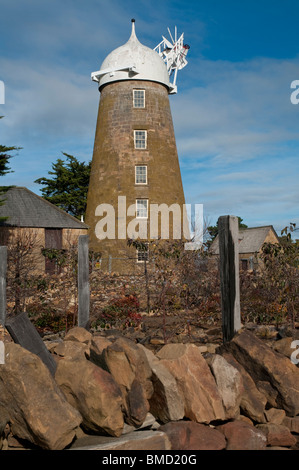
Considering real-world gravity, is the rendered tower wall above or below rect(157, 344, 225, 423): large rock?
above

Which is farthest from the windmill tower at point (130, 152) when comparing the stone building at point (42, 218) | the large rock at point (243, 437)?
the large rock at point (243, 437)

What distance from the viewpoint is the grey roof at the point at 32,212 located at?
95.2 feet

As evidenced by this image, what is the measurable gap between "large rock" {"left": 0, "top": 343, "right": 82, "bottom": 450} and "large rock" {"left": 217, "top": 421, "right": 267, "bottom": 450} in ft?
5.58

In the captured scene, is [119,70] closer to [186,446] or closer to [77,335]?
[77,335]

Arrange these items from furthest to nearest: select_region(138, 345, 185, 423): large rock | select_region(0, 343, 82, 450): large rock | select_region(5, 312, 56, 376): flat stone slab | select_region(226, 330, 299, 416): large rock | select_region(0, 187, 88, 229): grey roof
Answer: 1. select_region(0, 187, 88, 229): grey roof
2. select_region(5, 312, 56, 376): flat stone slab
3. select_region(226, 330, 299, 416): large rock
4. select_region(138, 345, 185, 423): large rock
5. select_region(0, 343, 82, 450): large rock

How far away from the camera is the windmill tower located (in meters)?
28.3

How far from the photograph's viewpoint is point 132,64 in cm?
2800

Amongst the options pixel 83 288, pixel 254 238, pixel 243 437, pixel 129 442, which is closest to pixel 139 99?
pixel 254 238

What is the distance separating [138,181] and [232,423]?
80.0 feet

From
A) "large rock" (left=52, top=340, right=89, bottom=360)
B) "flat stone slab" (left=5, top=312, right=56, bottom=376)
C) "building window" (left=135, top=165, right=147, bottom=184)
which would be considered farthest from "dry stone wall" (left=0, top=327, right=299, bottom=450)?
"building window" (left=135, top=165, right=147, bottom=184)

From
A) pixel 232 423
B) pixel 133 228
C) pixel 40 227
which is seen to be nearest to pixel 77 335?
pixel 232 423

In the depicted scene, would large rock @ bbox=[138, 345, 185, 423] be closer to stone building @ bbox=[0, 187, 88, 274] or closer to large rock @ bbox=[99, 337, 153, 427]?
large rock @ bbox=[99, 337, 153, 427]

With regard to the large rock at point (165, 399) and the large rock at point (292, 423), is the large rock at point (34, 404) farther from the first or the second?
the large rock at point (292, 423)
